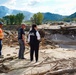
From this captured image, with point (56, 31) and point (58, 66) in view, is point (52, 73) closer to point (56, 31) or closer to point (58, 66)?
point (58, 66)

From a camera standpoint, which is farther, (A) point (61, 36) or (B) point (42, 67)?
(A) point (61, 36)

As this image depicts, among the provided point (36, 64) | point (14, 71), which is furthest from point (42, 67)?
point (14, 71)

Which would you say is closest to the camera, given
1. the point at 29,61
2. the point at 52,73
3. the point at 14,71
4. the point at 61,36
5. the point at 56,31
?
the point at 52,73

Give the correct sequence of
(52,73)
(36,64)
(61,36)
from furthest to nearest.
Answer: (61,36), (36,64), (52,73)

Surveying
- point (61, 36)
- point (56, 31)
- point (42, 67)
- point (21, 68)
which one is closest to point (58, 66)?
point (42, 67)

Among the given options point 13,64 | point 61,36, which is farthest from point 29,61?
point 61,36

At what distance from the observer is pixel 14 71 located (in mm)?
10984

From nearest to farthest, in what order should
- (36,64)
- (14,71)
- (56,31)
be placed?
(14,71) < (36,64) < (56,31)

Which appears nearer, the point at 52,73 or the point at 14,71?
the point at 52,73

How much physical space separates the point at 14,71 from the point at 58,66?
6.48ft

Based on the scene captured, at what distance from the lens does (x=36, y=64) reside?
1188cm

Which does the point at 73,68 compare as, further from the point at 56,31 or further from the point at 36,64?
the point at 56,31

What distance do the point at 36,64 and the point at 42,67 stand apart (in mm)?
538

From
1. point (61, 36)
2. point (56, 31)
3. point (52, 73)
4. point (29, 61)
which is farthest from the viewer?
point (56, 31)
